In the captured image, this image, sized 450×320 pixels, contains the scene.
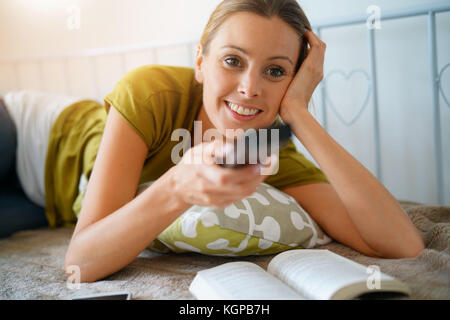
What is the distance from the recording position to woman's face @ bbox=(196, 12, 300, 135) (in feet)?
Answer: 2.75

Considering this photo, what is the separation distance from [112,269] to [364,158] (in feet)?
3.21

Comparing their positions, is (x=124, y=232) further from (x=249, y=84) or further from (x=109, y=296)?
(x=249, y=84)

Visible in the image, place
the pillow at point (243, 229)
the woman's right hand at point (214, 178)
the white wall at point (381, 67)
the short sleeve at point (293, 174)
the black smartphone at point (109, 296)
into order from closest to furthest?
the woman's right hand at point (214, 178)
the black smartphone at point (109, 296)
the pillow at point (243, 229)
the short sleeve at point (293, 174)
the white wall at point (381, 67)

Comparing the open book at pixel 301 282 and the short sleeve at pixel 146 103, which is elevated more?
the short sleeve at pixel 146 103

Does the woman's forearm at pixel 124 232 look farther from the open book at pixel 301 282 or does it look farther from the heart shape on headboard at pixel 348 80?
the heart shape on headboard at pixel 348 80

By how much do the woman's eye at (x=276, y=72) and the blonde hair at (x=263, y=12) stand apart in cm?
9

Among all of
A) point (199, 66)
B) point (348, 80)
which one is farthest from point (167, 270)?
point (348, 80)

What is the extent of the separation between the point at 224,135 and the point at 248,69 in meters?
0.18

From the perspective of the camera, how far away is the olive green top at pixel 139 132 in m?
0.94

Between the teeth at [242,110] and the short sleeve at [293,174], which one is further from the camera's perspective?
the short sleeve at [293,174]

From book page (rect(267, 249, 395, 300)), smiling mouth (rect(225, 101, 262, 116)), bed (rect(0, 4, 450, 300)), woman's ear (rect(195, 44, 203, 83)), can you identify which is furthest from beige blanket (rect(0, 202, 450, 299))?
woman's ear (rect(195, 44, 203, 83))

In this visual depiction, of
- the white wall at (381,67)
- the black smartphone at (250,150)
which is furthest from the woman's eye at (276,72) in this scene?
the white wall at (381,67)

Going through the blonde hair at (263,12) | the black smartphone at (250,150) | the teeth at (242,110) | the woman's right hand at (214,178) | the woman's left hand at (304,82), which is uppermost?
the blonde hair at (263,12)
